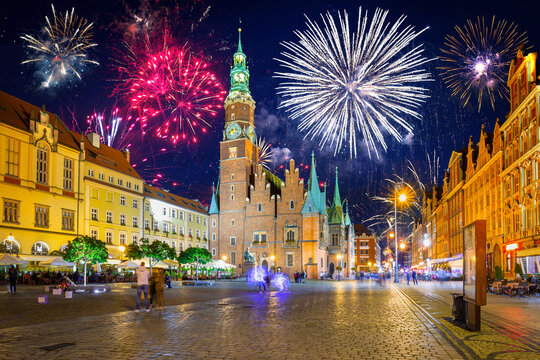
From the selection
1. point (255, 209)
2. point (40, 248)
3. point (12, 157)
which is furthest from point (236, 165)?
point (12, 157)

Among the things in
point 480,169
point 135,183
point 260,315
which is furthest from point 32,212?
point 480,169

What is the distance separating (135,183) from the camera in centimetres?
6150

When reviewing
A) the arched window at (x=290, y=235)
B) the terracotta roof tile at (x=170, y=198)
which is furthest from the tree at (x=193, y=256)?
the arched window at (x=290, y=235)

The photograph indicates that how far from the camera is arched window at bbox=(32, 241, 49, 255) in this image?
42.4m

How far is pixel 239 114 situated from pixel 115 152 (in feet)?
77.5

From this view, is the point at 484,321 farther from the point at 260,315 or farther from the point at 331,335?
the point at 260,315

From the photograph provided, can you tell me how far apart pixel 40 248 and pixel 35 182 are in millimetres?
6263

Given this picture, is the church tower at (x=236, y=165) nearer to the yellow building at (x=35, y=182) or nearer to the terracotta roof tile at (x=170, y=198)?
the terracotta roof tile at (x=170, y=198)

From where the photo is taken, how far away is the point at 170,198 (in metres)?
73.6

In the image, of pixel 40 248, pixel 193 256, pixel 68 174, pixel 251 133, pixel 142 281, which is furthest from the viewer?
pixel 251 133

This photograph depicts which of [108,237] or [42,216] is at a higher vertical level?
[42,216]

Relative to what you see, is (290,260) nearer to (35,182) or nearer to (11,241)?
(35,182)

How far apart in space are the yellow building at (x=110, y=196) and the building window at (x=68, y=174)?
5.14 feet

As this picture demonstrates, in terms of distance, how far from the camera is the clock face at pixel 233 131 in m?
77.6
